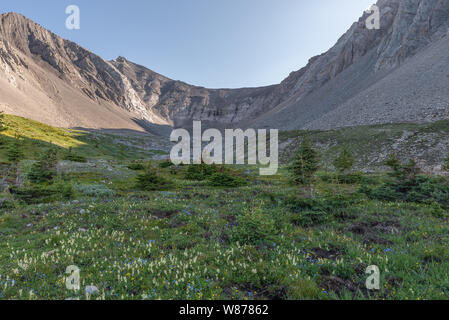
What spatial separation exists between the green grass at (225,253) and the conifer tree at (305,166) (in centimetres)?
317

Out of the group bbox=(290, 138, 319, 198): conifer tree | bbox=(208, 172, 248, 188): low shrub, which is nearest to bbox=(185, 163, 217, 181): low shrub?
bbox=(208, 172, 248, 188): low shrub

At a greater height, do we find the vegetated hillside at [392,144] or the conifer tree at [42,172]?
the vegetated hillside at [392,144]

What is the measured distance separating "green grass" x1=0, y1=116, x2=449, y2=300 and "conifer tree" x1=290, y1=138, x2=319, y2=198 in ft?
10.4

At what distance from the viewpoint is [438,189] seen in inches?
513

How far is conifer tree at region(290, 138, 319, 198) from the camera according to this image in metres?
15.1

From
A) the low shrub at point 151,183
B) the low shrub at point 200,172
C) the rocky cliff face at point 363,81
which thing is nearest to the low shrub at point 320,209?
the low shrub at point 151,183

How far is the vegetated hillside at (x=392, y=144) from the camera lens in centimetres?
3884

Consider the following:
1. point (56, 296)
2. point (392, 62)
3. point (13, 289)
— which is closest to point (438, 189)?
point (56, 296)

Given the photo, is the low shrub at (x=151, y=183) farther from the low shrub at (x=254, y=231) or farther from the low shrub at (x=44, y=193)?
the low shrub at (x=254, y=231)

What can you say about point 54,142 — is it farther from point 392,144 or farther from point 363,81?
point 363,81

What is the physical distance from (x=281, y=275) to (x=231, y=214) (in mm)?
7163

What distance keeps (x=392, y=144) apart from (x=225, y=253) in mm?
54816

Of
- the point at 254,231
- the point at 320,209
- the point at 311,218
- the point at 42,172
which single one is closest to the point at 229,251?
the point at 254,231
